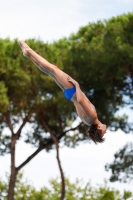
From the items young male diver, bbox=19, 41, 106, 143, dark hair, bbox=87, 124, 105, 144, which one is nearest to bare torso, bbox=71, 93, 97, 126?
young male diver, bbox=19, 41, 106, 143

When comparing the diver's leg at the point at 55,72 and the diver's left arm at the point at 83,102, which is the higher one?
the diver's leg at the point at 55,72

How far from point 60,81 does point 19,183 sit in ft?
57.4

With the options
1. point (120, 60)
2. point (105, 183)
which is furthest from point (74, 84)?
point (105, 183)

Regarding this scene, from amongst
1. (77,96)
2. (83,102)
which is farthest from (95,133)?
(77,96)

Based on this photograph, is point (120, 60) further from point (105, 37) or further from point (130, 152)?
point (130, 152)

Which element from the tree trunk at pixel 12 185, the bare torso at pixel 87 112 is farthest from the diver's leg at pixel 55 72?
the tree trunk at pixel 12 185

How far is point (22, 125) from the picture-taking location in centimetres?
2158

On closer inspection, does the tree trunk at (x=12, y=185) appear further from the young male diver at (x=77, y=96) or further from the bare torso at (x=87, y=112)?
the bare torso at (x=87, y=112)

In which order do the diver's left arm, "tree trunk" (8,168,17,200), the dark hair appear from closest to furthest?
the diver's left arm, the dark hair, "tree trunk" (8,168,17,200)

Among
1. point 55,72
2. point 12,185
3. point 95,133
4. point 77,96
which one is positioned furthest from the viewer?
point 12,185

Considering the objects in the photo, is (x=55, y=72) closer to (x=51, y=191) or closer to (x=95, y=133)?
(x=95, y=133)

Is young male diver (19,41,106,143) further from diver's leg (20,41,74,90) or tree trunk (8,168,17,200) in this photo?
tree trunk (8,168,17,200)

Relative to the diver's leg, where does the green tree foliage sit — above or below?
above

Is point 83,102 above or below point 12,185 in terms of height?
below
